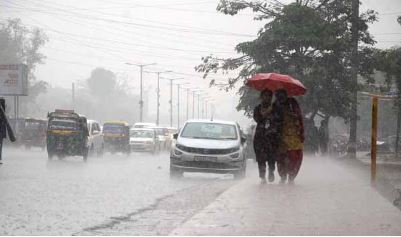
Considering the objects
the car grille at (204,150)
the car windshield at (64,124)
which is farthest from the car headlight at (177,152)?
the car windshield at (64,124)

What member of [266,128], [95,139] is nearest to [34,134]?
[95,139]

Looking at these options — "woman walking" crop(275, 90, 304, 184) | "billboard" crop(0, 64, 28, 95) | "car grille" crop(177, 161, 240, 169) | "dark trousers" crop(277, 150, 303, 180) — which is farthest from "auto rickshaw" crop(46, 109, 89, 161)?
"billboard" crop(0, 64, 28, 95)

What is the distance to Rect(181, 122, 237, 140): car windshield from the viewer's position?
2058cm

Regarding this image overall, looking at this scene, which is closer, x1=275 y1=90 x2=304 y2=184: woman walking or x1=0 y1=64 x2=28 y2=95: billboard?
x1=275 y1=90 x2=304 y2=184: woman walking

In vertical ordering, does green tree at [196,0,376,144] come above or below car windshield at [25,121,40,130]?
above

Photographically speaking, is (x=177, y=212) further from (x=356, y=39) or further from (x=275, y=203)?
(x=356, y=39)

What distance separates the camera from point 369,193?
492 inches

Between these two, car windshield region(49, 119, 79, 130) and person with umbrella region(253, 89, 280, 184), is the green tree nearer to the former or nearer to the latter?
car windshield region(49, 119, 79, 130)

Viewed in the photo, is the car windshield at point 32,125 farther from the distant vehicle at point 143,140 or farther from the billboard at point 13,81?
the billboard at point 13,81

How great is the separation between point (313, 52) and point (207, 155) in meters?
15.4

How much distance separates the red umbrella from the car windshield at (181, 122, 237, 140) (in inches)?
229

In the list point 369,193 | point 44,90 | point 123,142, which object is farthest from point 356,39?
point 44,90

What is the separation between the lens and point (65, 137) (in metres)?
30.0

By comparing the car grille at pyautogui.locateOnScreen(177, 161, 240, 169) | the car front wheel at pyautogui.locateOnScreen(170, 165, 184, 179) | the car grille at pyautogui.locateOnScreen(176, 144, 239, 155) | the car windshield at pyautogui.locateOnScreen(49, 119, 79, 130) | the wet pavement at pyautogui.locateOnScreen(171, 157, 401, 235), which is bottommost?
the car front wheel at pyautogui.locateOnScreen(170, 165, 184, 179)
